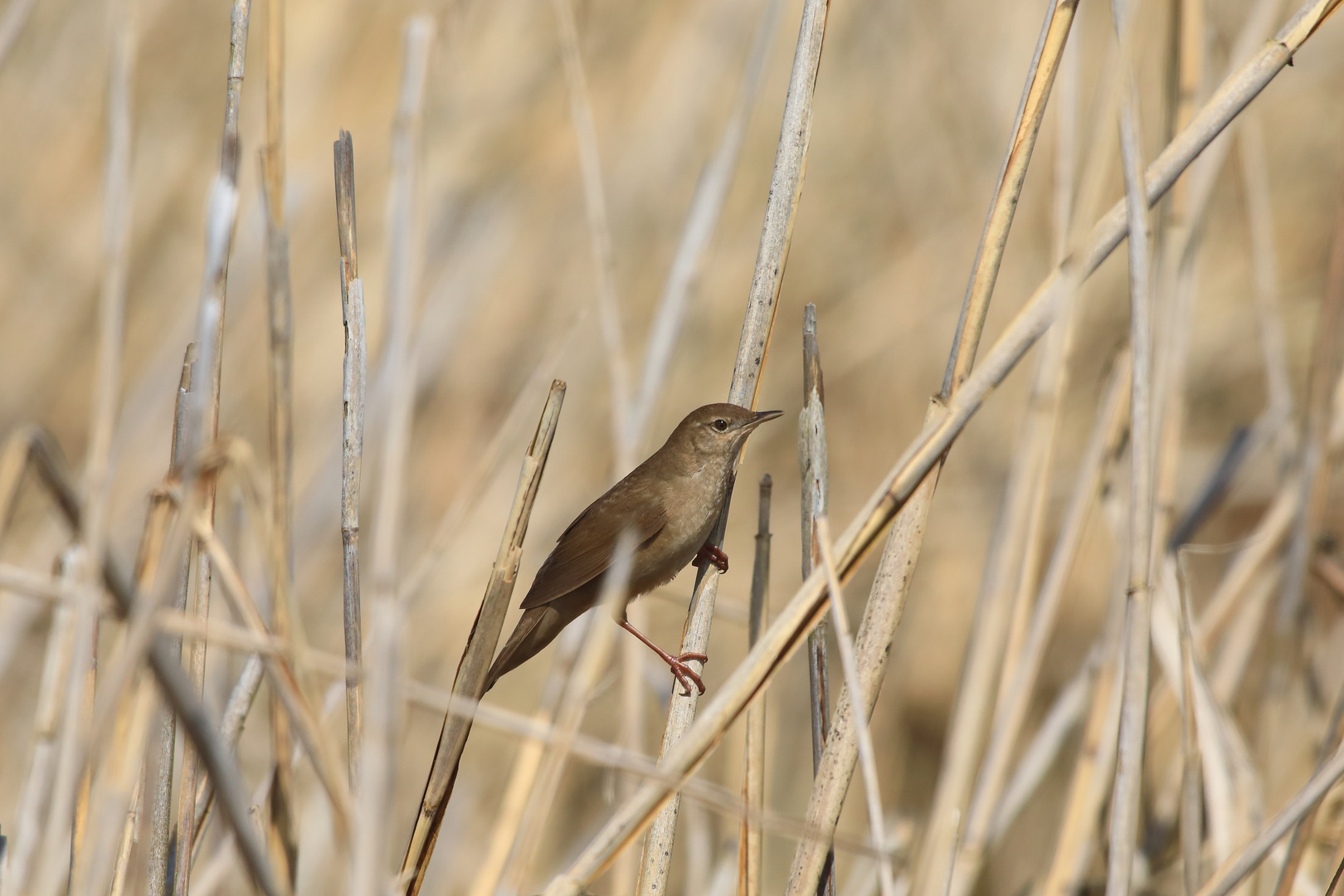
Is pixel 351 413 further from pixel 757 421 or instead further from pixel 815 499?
pixel 757 421

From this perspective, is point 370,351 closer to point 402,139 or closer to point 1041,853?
point 402,139

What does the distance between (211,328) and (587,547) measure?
55.0 inches

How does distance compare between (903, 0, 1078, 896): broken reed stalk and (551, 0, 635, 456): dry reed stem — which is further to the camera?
(551, 0, 635, 456): dry reed stem

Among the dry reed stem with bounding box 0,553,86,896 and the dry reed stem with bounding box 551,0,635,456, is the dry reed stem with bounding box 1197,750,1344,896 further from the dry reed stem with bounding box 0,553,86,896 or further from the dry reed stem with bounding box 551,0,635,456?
the dry reed stem with bounding box 0,553,86,896

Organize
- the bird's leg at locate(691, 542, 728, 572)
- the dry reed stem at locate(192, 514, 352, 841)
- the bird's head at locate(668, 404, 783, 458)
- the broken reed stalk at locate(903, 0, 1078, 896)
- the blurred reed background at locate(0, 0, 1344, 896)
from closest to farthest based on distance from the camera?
the dry reed stem at locate(192, 514, 352, 841) < the broken reed stalk at locate(903, 0, 1078, 896) < the bird's leg at locate(691, 542, 728, 572) < the bird's head at locate(668, 404, 783, 458) < the blurred reed background at locate(0, 0, 1344, 896)

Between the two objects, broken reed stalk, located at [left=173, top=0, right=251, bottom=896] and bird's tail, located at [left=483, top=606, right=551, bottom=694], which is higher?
broken reed stalk, located at [left=173, top=0, right=251, bottom=896]

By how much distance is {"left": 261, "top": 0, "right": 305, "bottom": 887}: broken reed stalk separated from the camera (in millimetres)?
1304

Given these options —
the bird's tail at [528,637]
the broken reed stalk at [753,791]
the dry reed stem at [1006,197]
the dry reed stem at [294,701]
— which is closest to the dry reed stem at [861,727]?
the broken reed stalk at [753,791]

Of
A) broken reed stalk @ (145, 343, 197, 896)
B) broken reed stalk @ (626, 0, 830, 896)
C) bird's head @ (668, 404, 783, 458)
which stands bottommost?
broken reed stalk @ (145, 343, 197, 896)

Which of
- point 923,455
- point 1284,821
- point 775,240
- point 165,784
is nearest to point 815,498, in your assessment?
point 923,455

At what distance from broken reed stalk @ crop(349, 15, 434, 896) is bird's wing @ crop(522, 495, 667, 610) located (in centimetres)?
131

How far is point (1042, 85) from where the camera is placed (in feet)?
4.97

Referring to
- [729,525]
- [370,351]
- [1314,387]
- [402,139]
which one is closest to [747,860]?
[402,139]

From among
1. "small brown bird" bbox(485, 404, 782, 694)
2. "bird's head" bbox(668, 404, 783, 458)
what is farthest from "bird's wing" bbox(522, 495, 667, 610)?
"bird's head" bbox(668, 404, 783, 458)
